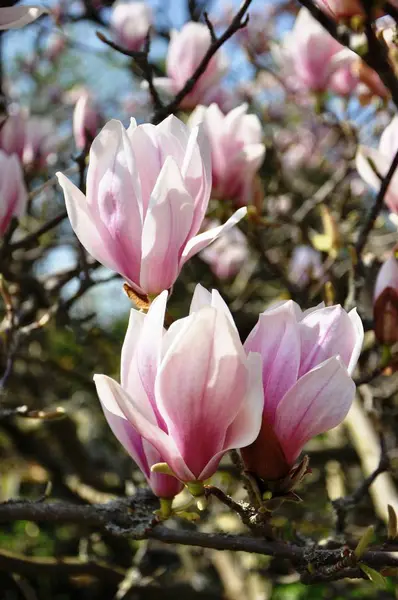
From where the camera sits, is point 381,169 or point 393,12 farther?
point 381,169

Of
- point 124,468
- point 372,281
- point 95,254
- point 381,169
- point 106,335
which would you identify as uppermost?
point 95,254

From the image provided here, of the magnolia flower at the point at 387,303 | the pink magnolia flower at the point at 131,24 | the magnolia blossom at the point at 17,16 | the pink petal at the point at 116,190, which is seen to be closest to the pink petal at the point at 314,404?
the pink petal at the point at 116,190

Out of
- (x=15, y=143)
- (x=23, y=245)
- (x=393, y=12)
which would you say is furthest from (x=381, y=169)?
(x=15, y=143)

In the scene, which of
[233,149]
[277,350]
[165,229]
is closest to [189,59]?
[233,149]

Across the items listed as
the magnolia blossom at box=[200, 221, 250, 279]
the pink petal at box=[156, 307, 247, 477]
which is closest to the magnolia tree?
the pink petal at box=[156, 307, 247, 477]

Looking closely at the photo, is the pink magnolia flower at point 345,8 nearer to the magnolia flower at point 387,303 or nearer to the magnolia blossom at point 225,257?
the magnolia flower at point 387,303

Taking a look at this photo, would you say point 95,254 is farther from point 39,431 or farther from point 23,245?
point 39,431
